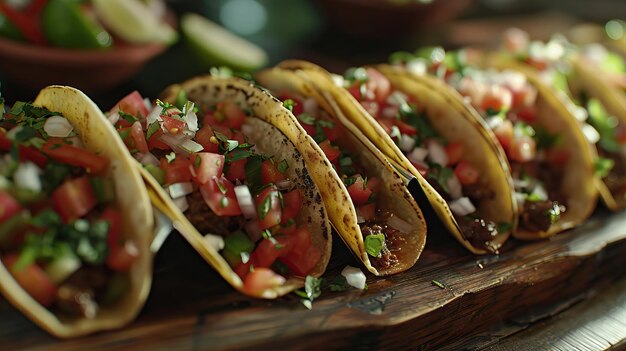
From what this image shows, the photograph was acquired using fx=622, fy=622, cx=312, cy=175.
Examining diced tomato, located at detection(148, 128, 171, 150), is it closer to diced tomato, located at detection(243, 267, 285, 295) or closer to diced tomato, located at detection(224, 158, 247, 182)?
diced tomato, located at detection(224, 158, 247, 182)

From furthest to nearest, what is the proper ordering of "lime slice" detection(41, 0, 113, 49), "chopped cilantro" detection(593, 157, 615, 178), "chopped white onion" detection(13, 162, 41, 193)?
1. "lime slice" detection(41, 0, 113, 49)
2. "chopped cilantro" detection(593, 157, 615, 178)
3. "chopped white onion" detection(13, 162, 41, 193)

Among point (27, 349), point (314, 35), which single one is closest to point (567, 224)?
point (27, 349)

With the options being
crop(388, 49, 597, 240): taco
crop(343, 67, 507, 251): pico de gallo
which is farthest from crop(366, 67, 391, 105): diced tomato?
crop(388, 49, 597, 240): taco

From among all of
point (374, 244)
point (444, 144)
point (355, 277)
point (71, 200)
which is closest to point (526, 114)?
point (444, 144)

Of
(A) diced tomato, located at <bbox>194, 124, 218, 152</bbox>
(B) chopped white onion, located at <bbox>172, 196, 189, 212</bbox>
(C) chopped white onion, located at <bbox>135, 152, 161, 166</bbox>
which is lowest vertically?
(B) chopped white onion, located at <bbox>172, 196, 189, 212</bbox>

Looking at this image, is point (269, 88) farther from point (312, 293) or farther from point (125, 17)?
point (125, 17)

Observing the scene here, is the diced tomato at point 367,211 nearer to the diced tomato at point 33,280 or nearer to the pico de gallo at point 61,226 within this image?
the pico de gallo at point 61,226
